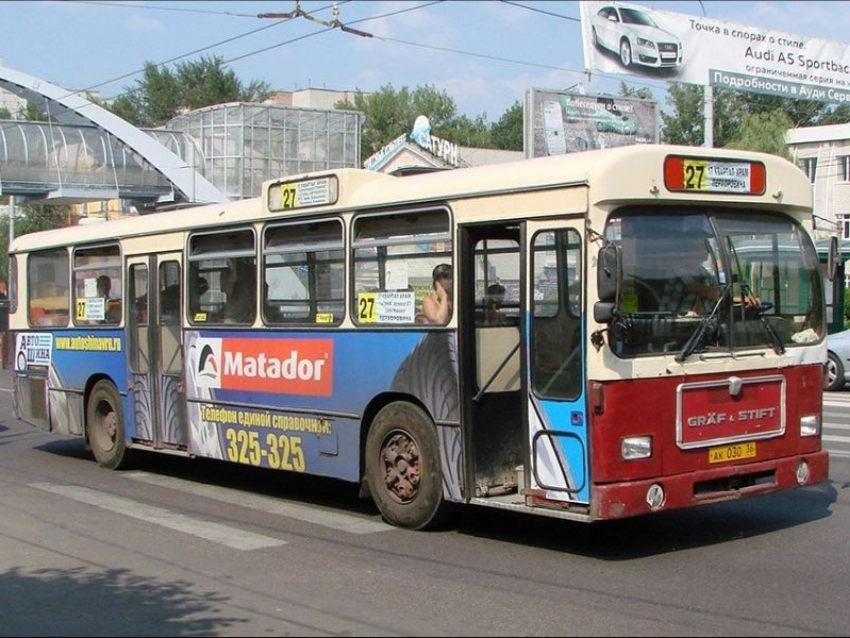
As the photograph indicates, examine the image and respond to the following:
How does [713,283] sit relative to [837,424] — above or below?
above

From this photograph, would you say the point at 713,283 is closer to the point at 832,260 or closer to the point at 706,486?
the point at 706,486

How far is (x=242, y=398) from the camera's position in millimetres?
11773

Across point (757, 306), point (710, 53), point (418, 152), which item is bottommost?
point (757, 306)

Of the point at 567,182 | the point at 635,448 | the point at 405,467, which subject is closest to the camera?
the point at 635,448

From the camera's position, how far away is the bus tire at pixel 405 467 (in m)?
9.59

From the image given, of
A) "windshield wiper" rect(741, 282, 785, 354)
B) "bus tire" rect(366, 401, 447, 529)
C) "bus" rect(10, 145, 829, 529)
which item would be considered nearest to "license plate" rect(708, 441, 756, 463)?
"bus" rect(10, 145, 829, 529)

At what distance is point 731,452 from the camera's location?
347 inches

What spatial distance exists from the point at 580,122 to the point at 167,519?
31.8 m

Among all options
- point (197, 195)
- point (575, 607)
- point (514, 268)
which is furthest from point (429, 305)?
point (197, 195)

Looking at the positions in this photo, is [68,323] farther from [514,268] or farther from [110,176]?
[110,176]

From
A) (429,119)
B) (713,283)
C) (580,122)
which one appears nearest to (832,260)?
(713,283)

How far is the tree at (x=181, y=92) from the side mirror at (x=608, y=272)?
8899 cm

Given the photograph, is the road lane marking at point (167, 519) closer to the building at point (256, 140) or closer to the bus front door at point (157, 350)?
the bus front door at point (157, 350)

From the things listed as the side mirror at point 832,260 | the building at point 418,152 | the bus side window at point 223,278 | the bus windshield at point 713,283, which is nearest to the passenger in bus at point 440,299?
the bus windshield at point 713,283
